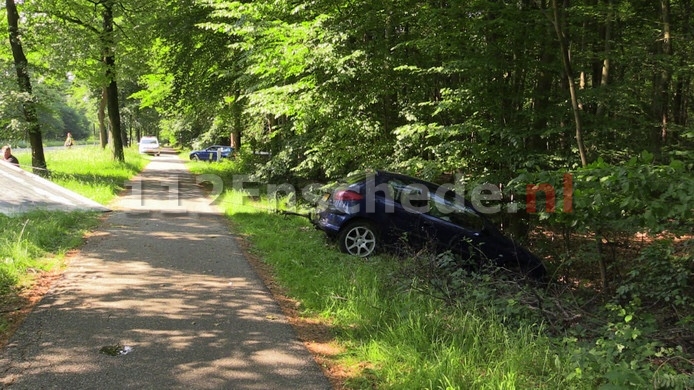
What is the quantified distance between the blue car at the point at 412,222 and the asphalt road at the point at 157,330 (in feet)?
5.86

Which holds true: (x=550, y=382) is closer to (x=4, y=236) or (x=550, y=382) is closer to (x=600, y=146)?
(x=600, y=146)

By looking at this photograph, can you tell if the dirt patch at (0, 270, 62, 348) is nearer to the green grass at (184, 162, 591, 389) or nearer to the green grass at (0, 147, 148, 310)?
the green grass at (0, 147, 148, 310)

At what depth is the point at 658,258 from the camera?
578 centimetres

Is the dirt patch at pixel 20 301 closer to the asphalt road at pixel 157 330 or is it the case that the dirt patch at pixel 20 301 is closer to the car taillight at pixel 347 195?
the asphalt road at pixel 157 330

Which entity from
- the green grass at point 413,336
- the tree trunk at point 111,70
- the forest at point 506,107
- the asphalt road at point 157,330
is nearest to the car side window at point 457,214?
the forest at point 506,107

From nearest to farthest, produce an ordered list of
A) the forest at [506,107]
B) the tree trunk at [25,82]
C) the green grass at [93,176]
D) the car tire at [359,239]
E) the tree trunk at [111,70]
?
the forest at [506,107], the car tire at [359,239], the green grass at [93,176], the tree trunk at [25,82], the tree trunk at [111,70]

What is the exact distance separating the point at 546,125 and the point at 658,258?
136 inches

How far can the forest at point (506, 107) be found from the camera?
18.0 ft

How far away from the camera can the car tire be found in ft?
26.0

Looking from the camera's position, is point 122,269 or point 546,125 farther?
point 546,125

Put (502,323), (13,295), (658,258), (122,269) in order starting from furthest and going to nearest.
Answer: (122,269) < (658,258) < (13,295) < (502,323)

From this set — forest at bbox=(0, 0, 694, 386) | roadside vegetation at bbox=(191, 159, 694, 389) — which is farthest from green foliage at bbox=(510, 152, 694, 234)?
roadside vegetation at bbox=(191, 159, 694, 389)

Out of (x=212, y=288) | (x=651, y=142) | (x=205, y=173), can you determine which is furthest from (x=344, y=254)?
(x=205, y=173)

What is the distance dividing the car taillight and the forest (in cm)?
179
